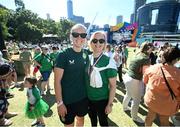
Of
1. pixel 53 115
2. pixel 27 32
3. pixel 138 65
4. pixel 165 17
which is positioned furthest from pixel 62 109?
pixel 165 17

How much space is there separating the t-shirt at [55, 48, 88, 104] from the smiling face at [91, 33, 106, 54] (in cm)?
23

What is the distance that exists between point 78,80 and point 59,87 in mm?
318

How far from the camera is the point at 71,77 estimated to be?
266 cm

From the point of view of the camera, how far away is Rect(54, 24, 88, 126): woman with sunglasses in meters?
2.59

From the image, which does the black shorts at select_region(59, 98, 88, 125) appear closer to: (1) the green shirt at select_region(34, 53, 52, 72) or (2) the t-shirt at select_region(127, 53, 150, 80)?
(2) the t-shirt at select_region(127, 53, 150, 80)

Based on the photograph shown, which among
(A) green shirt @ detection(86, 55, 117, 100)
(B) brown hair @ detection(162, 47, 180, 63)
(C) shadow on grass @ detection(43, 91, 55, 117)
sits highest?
(B) brown hair @ detection(162, 47, 180, 63)

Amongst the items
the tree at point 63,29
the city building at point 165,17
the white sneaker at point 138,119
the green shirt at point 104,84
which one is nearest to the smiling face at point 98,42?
the green shirt at point 104,84

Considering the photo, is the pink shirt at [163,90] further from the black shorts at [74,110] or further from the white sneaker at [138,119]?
the white sneaker at [138,119]

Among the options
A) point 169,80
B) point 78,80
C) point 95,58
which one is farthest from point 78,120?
point 169,80

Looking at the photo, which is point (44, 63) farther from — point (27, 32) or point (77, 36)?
point (27, 32)

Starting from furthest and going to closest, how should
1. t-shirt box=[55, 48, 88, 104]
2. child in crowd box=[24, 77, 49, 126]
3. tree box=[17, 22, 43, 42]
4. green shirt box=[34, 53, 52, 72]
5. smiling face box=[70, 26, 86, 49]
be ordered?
tree box=[17, 22, 43, 42] → green shirt box=[34, 53, 52, 72] → child in crowd box=[24, 77, 49, 126] → smiling face box=[70, 26, 86, 49] → t-shirt box=[55, 48, 88, 104]

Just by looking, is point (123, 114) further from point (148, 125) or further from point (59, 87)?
point (59, 87)

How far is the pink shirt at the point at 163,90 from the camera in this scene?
9.44ft

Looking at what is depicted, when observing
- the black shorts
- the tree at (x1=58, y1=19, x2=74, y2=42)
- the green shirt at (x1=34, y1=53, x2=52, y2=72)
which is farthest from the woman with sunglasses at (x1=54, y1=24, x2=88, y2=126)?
the tree at (x1=58, y1=19, x2=74, y2=42)
